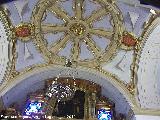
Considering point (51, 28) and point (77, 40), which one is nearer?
point (51, 28)

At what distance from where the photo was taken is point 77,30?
39.4 ft

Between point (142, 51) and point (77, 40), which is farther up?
point (77, 40)

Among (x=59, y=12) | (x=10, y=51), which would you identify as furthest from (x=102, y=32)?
(x=10, y=51)

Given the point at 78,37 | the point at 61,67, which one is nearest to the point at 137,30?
the point at 78,37

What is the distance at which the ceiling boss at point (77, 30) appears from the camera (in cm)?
1138

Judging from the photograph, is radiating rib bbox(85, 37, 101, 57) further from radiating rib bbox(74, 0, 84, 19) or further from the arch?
radiating rib bbox(74, 0, 84, 19)

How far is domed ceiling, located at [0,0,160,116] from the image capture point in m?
11.3

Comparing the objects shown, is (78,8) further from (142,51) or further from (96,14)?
(142,51)

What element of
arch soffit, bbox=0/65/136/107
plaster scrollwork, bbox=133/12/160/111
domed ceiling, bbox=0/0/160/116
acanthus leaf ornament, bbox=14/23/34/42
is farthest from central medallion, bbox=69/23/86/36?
plaster scrollwork, bbox=133/12/160/111

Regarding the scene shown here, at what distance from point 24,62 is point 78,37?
224 centimetres

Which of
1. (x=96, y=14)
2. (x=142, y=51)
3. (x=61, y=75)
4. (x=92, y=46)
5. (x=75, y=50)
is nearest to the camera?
(x=96, y=14)

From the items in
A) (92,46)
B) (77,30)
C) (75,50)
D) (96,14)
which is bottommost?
(75,50)

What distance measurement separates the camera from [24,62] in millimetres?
12141

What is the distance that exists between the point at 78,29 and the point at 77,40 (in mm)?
472
